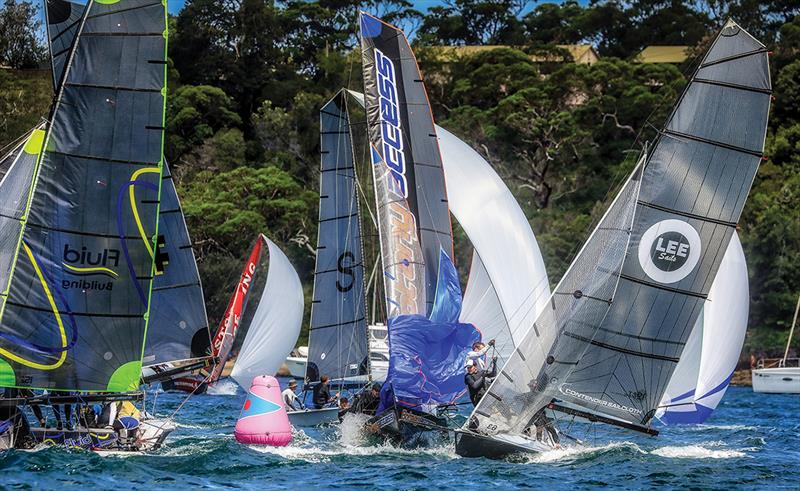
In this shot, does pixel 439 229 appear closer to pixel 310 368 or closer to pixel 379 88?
pixel 379 88

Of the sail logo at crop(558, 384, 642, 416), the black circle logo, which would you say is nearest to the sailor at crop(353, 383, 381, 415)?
the sail logo at crop(558, 384, 642, 416)

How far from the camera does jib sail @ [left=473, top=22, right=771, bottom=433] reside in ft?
63.1

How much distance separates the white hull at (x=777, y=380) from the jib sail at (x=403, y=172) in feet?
81.4

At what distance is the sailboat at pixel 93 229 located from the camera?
58.0 ft

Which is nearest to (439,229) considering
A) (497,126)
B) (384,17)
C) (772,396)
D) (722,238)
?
(722,238)

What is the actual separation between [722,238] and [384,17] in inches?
2494

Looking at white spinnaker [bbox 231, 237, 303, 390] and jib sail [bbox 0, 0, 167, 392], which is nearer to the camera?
jib sail [bbox 0, 0, 167, 392]

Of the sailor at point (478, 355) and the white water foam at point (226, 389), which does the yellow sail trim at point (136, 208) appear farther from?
the white water foam at point (226, 389)

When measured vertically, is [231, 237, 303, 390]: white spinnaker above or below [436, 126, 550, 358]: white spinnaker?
below

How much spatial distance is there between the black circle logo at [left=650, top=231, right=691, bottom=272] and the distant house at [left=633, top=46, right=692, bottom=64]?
2269 inches

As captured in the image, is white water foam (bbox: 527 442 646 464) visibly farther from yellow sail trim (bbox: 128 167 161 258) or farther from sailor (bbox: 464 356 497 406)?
yellow sail trim (bbox: 128 167 161 258)

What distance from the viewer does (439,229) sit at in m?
24.8

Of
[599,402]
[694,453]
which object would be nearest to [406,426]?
[599,402]

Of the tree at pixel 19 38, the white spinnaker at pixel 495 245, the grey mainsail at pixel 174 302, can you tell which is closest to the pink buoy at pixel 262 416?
the white spinnaker at pixel 495 245
